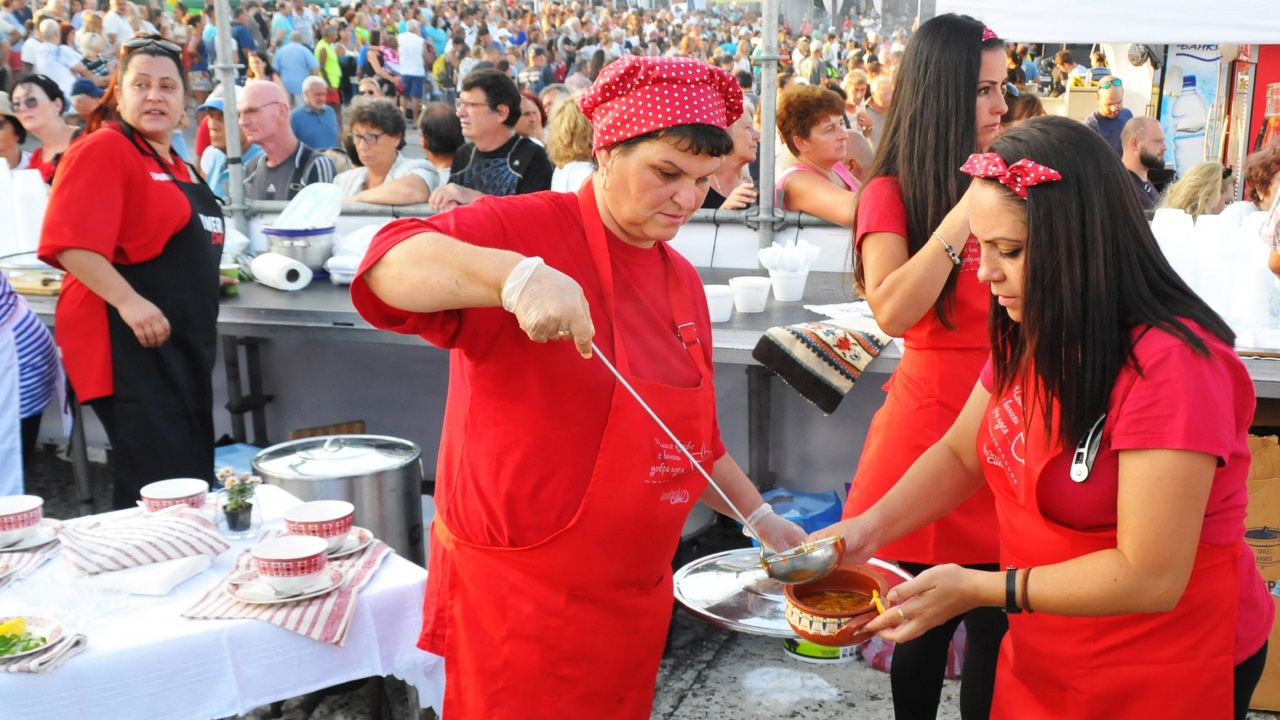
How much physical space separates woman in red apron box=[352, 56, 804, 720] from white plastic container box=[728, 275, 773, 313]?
1910mm

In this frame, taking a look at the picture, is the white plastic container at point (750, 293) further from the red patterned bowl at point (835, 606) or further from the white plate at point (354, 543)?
the red patterned bowl at point (835, 606)

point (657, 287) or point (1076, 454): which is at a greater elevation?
point (657, 287)

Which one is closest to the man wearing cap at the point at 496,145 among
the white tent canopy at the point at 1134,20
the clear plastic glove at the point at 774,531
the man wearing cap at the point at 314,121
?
the white tent canopy at the point at 1134,20

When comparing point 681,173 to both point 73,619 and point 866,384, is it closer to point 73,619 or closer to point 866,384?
point 73,619

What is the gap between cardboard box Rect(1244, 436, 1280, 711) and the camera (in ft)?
9.58

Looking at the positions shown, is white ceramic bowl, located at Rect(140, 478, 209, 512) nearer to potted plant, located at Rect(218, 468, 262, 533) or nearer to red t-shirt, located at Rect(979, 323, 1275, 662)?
potted plant, located at Rect(218, 468, 262, 533)

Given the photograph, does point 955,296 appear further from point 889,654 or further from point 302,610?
point 889,654

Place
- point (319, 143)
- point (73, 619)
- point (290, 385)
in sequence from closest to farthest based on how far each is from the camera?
Answer: point (73, 619), point (290, 385), point (319, 143)

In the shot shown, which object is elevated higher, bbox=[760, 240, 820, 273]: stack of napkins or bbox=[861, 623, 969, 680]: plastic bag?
bbox=[760, 240, 820, 273]: stack of napkins

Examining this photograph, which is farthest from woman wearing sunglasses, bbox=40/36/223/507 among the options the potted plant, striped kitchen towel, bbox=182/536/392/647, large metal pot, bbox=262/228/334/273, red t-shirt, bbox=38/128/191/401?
striped kitchen towel, bbox=182/536/392/647

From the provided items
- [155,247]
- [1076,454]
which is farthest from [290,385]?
[1076,454]

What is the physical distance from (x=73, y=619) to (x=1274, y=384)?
2.77 m

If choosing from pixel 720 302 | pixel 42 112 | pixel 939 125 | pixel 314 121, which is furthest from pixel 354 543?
pixel 314 121

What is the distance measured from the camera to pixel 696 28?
1164 centimetres
